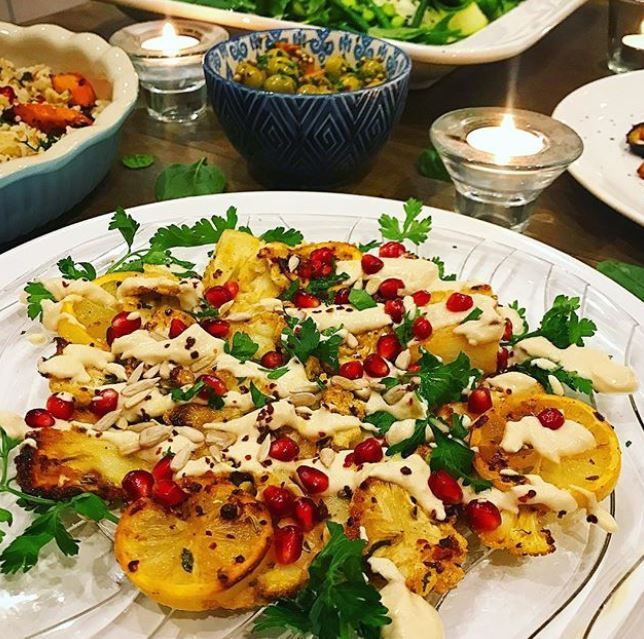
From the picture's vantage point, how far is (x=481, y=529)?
1.16 meters

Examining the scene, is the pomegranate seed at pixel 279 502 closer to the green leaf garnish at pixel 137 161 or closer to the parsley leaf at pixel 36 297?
the parsley leaf at pixel 36 297

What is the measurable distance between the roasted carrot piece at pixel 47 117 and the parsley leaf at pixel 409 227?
40.6 inches

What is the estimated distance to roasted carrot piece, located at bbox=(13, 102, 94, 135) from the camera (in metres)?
2.27

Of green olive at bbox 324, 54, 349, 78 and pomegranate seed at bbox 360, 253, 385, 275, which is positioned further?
green olive at bbox 324, 54, 349, 78

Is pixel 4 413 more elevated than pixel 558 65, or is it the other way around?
pixel 4 413

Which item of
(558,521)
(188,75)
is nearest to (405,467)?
(558,521)

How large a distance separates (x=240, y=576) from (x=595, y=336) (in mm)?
880

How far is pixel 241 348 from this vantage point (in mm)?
1455

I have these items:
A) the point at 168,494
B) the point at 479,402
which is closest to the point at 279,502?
the point at 168,494

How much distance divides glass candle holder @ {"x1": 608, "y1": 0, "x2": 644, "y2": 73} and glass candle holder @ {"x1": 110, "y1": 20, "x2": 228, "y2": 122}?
59.9 inches

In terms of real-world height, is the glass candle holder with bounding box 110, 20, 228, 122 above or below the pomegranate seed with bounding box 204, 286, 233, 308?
below

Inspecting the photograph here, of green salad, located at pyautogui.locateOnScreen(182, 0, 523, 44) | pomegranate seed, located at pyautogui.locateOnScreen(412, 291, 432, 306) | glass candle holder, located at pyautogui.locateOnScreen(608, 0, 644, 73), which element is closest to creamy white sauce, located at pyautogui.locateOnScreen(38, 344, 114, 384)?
pomegranate seed, located at pyautogui.locateOnScreen(412, 291, 432, 306)

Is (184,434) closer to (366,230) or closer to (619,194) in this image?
(366,230)

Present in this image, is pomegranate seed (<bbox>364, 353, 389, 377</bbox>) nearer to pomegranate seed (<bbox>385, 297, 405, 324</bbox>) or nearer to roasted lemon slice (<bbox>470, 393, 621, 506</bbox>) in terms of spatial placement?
pomegranate seed (<bbox>385, 297, 405, 324</bbox>)
